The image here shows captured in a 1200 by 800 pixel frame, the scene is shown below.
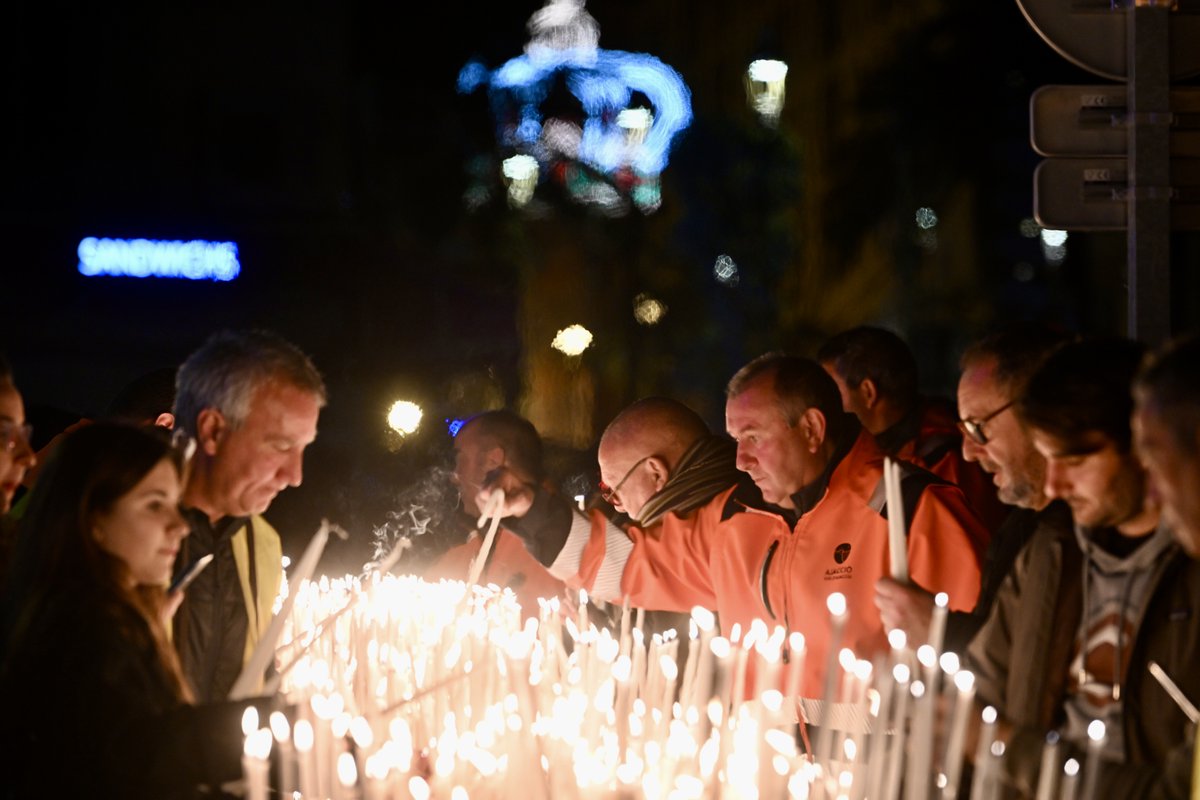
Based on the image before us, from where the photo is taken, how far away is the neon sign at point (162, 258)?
113 feet

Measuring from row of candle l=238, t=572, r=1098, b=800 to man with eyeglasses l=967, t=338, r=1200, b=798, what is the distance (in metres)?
0.14

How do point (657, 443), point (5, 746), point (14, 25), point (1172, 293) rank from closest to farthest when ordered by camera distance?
point (5, 746), point (1172, 293), point (657, 443), point (14, 25)

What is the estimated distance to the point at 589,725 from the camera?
3842 millimetres

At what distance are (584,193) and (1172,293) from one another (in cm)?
2240

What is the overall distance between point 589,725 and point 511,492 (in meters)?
2.79

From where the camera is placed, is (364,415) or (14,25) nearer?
(364,415)

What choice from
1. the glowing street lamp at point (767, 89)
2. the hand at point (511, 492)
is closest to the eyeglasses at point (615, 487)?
the hand at point (511, 492)

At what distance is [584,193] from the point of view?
88.4 feet

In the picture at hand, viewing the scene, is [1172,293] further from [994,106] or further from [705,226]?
[705,226]

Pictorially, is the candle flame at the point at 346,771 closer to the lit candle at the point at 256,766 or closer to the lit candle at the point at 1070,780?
the lit candle at the point at 256,766

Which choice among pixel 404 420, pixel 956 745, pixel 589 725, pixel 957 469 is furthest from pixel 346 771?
pixel 404 420

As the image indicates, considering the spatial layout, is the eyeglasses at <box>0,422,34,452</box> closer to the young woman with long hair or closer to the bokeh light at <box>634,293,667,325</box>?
the young woman with long hair

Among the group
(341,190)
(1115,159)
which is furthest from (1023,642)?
(341,190)

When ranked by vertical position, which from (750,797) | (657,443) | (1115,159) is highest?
(1115,159)
